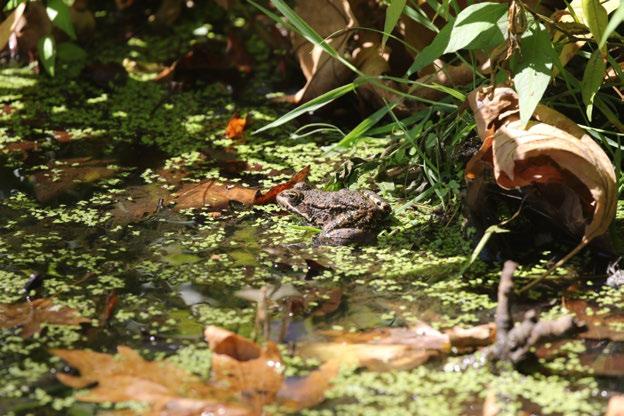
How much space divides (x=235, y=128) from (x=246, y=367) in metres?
1.52

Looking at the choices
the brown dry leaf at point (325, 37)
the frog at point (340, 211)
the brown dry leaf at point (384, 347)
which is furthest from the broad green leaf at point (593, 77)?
the brown dry leaf at point (325, 37)

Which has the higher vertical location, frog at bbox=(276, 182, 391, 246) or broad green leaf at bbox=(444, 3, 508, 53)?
broad green leaf at bbox=(444, 3, 508, 53)

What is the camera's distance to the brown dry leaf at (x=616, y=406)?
168 cm

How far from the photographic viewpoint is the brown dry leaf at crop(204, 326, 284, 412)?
1.77 metres

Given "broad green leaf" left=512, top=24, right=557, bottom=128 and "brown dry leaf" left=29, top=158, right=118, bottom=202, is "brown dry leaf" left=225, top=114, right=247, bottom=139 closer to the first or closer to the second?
"brown dry leaf" left=29, top=158, right=118, bottom=202

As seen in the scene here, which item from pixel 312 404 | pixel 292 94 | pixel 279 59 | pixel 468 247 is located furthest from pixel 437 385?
pixel 279 59

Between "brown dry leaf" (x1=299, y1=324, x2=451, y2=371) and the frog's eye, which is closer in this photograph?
"brown dry leaf" (x1=299, y1=324, x2=451, y2=371)

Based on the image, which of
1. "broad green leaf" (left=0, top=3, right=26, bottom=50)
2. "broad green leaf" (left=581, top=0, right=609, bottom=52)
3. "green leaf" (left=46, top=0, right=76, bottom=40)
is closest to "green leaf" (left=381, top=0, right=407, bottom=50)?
"broad green leaf" (left=581, top=0, right=609, bottom=52)

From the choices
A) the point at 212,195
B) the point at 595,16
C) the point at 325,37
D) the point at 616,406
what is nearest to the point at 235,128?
the point at 325,37

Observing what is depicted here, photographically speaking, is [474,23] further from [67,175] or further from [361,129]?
[67,175]

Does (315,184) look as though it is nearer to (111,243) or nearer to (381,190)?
(381,190)

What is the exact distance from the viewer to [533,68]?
84.7 inches

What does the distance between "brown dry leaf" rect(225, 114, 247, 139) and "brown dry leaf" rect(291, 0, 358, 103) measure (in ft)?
0.70

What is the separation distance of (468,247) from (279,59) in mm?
1745
